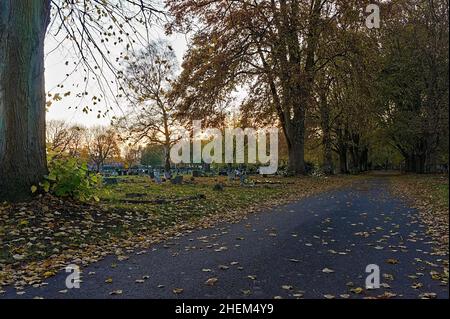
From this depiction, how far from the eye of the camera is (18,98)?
8.68 metres

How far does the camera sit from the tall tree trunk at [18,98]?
8586mm

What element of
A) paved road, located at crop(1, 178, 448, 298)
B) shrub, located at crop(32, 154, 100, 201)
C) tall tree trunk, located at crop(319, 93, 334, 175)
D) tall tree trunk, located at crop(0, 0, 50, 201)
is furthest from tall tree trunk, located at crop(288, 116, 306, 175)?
tall tree trunk, located at crop(0, 0, 50, 201)

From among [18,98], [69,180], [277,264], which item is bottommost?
[277,264]

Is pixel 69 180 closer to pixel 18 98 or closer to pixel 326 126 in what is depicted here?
pixel 18 98

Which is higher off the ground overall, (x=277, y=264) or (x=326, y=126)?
(x=326, y=126)

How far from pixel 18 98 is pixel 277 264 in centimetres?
683

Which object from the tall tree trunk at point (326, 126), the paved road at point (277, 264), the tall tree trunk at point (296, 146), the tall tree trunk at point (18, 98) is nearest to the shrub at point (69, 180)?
the tall tree trunk at point (18, 98)

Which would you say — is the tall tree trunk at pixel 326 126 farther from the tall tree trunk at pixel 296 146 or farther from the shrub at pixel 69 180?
the shrub at pixel 69 180

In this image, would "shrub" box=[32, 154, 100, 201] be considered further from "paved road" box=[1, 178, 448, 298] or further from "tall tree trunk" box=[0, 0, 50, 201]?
"paved road" box=[1, 178, 448, 298]

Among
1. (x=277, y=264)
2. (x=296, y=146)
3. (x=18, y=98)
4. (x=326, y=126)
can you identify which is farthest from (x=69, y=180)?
(x=326, y=126)

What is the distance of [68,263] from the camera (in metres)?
5.95

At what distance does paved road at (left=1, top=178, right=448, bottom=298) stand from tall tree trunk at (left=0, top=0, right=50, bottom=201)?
390cm

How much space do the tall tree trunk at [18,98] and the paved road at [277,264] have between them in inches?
154
